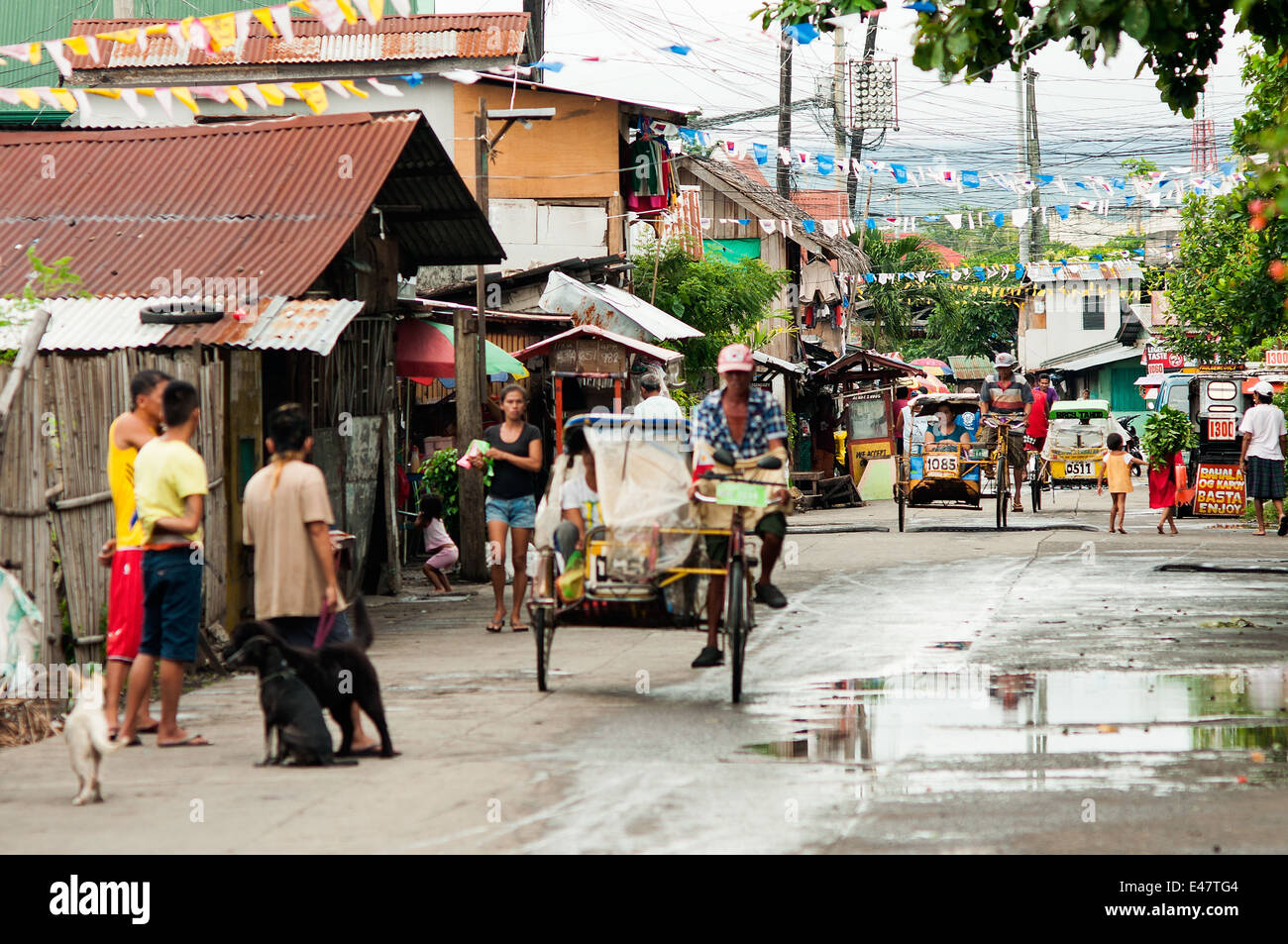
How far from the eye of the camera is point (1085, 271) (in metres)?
59.5

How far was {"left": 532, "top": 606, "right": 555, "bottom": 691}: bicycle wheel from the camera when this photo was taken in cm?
927

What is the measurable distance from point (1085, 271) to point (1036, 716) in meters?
54.1

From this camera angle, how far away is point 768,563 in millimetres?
9641

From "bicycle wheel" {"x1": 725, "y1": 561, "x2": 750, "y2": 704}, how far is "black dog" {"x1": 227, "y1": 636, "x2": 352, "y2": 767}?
8.02 ft

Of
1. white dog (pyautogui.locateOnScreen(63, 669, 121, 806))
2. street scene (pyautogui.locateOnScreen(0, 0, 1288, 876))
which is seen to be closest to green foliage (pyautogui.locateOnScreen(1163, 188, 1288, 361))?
street scene (pyautogui.locateOnScreen(0, 0, 1288, 876))

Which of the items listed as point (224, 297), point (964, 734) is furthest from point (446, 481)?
point (964, 734)

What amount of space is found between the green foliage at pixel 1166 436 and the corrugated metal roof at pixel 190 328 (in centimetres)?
1383

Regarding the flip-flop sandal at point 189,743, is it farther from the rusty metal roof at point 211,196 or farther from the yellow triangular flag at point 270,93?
the yellow triangular flag at point 270,93

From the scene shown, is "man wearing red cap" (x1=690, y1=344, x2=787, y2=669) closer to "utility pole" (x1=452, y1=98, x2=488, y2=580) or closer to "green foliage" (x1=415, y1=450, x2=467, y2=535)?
"utility pole" (x1=452, y1=98, x2=488, y2=580)

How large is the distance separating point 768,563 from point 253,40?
1867 cm

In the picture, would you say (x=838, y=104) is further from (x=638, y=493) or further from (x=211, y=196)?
(x=638, y=493)

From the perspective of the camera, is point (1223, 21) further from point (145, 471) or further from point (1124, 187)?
point (1124, 187)

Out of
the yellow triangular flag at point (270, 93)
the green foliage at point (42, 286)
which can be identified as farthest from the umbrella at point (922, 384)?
Answer: the green foliage at point (42, 286)

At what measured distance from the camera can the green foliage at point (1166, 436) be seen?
21703mm
